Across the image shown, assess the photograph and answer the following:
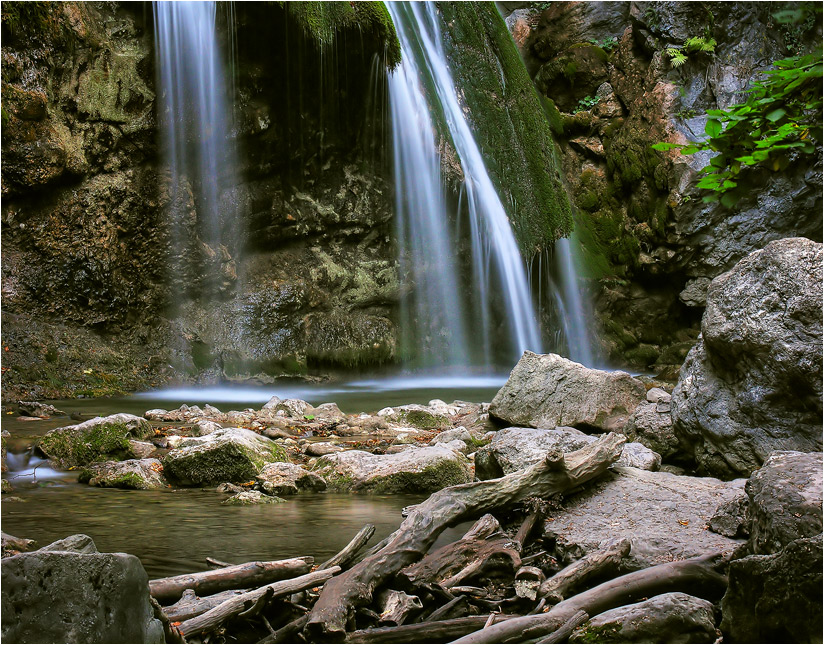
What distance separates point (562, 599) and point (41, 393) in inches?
334

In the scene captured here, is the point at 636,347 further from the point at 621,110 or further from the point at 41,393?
the point at 41,393

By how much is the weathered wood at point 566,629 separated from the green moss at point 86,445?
4100 millimetres

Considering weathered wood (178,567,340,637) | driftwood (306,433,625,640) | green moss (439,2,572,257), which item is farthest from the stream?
green moss (439,2,572,257)

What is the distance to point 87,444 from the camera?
515 cm

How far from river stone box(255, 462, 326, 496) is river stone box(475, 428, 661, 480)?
1.19m

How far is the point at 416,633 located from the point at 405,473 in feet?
7.29

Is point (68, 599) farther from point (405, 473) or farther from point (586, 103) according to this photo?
point (586, 103)

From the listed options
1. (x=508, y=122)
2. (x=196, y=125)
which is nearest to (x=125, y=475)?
Result: (x=196, y=125)

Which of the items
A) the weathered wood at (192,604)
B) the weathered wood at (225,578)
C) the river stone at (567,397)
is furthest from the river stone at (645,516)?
the river stone at (567,397)

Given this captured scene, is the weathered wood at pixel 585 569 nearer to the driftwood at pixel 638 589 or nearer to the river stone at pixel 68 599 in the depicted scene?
the driftwood at pixel 638 589

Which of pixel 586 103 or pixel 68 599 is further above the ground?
pixel 586 103

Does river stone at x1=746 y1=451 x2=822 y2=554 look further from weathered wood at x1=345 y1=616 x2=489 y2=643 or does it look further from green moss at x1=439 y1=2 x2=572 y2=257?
green moss at x1=439 y1=2 x2=572 y2=257

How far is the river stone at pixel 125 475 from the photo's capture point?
14.8 feet

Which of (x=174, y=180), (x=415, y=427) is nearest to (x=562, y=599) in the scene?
(x=415, y=427)
